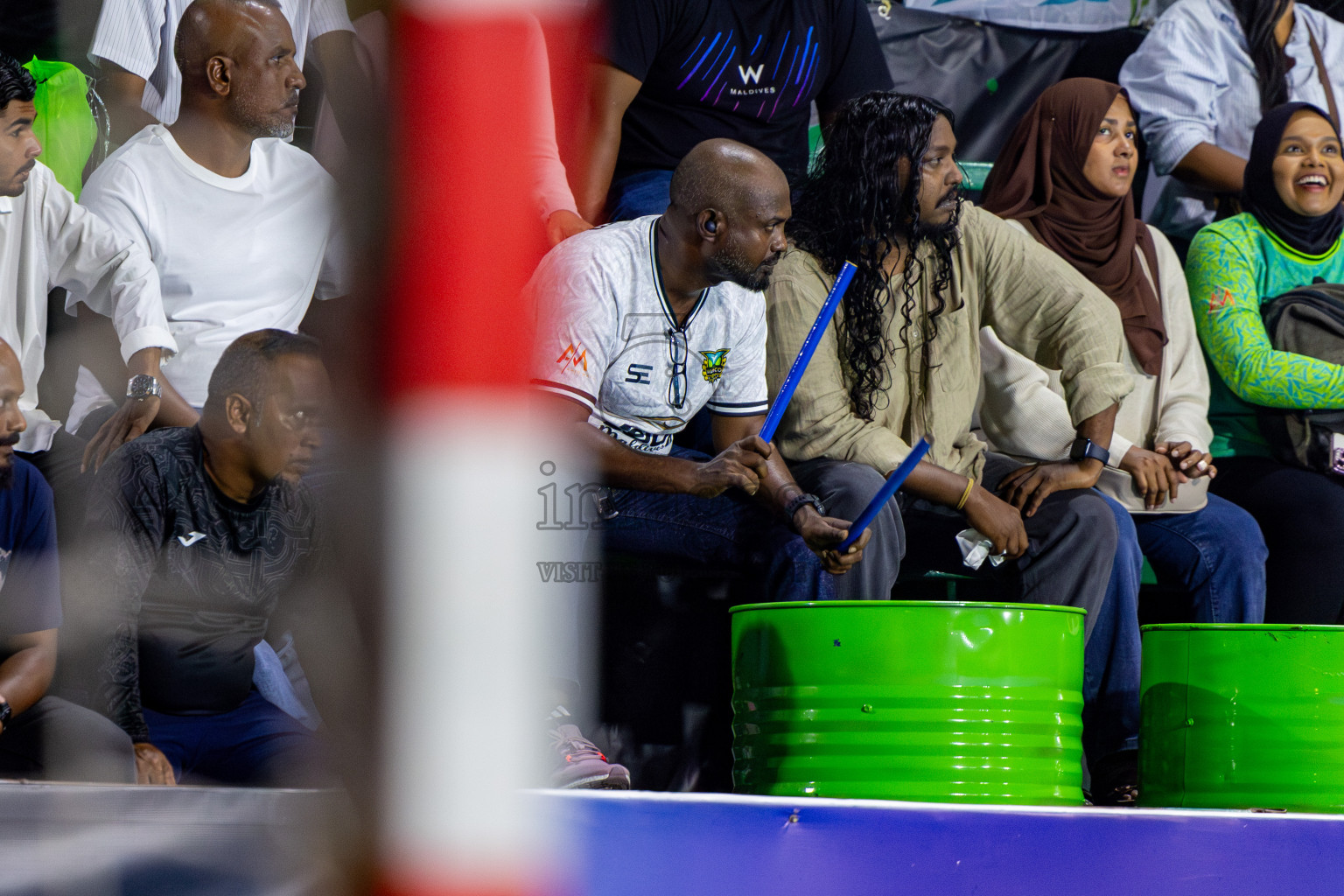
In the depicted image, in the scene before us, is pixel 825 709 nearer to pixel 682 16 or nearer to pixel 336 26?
pixel 336 26

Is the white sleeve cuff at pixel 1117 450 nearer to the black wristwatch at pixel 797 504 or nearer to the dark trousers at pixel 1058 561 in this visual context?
the dark trousers at pixel 1058 561

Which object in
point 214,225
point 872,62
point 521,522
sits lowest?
point 521,522

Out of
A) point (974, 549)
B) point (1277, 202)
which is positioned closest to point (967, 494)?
point (974, 549)

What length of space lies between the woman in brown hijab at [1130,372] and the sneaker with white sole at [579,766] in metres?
0.93

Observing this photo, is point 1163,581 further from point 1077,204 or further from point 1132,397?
point 1077,204

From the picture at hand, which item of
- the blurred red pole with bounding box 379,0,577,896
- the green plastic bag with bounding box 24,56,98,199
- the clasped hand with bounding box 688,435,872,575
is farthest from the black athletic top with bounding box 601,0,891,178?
the blurred red pole with bounding box 379,0,577,896

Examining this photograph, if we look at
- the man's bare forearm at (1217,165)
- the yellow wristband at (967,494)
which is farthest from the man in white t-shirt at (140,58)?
the man's bare forearm at (1217,165)

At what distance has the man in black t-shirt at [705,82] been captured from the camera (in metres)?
2.15

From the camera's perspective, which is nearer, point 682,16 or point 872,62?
point 682,16

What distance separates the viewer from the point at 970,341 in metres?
2.18

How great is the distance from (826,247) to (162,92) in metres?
1.01

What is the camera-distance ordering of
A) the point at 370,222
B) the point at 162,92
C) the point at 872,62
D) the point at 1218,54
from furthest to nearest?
1. the point at 1218,54
2. the point at 872,62
3. the point at 162,92
4. the point at 370,222

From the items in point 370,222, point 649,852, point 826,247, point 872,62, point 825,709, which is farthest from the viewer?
point 872,62

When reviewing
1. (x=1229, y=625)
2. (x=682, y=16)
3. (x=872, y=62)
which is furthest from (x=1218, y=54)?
(x=1229, y=625)
